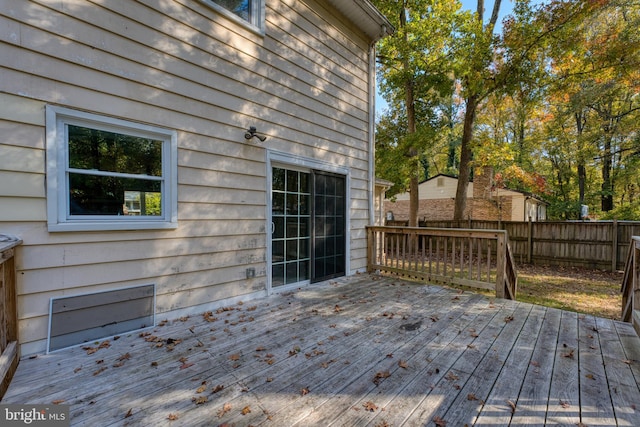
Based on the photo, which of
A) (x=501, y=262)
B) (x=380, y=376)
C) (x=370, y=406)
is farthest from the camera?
(x=501, y=262)

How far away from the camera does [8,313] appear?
2.10 meters

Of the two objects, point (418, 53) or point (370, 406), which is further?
point (418, 53)

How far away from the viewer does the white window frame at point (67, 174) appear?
93.1 inches

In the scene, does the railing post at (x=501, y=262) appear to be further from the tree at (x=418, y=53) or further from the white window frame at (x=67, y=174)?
the tree at (x=418, y=53)

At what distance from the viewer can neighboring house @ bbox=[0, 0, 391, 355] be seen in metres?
2.31

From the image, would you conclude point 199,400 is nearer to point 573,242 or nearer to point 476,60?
point 476,60

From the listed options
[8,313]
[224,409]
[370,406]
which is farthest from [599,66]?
[8,313]

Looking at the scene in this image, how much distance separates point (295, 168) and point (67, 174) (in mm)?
2653

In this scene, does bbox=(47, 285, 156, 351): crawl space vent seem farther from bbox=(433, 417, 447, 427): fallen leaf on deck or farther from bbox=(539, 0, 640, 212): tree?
bbox=(539, 0, 640, 212): tree

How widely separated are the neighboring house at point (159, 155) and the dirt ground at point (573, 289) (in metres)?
4.08

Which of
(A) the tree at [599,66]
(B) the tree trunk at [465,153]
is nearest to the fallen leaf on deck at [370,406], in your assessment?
(B) the tree trunk at [465,153]

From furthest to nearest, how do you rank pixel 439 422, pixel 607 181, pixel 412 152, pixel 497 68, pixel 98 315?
pixel 607 181 → pixel 412 152 → pixel 497 68 → pixel 98 315 → pixel 439 422

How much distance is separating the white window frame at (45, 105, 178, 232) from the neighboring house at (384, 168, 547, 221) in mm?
12287

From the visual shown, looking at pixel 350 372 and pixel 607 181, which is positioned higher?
pixel 607 181
